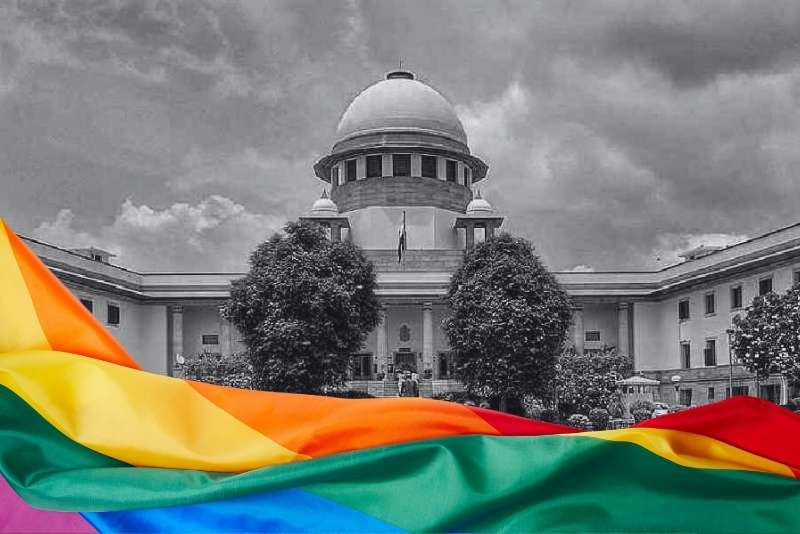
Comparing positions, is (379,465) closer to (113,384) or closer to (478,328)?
(113,384)

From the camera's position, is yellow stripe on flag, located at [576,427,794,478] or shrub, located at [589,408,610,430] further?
shrub, located at [589,408,610,430]

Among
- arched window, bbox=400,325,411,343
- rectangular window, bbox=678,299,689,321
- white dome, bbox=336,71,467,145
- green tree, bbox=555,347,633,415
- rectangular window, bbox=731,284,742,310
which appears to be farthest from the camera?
white dome, bbox=336,71,467,145

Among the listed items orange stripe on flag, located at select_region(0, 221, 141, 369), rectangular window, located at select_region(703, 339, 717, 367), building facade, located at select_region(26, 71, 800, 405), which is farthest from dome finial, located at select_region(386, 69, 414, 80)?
orange stripe on flag, located at select_region(0, 221, 141, 369)

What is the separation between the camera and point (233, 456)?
3107 millimetres

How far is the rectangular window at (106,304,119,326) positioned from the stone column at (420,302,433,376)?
14.4 m

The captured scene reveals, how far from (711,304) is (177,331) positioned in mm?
25361

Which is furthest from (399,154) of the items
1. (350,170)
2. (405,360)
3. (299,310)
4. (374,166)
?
(299,310)

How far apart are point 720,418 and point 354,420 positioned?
4.34ft

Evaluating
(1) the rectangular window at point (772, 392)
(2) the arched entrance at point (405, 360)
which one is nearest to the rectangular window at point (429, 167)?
(2) the arched entrance at point (405, 360)

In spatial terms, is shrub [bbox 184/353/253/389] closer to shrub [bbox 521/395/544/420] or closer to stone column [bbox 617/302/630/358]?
shrub [bbox 521/395/544/420]

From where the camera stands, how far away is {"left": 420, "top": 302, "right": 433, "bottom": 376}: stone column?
43188 mm

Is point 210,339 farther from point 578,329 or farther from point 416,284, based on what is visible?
point 578,329

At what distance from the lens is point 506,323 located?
26.7 meters

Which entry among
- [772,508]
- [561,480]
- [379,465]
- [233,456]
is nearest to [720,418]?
[772,508]
